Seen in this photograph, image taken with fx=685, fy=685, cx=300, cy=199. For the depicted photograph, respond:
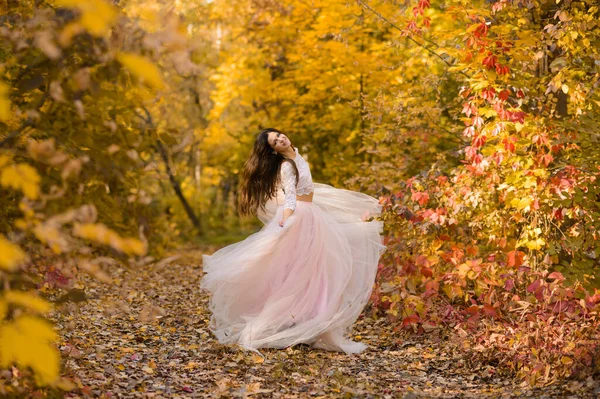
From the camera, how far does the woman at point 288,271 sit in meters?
5.86

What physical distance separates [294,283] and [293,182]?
892 millimetres

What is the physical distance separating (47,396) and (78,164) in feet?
4.23

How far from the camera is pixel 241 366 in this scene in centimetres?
523

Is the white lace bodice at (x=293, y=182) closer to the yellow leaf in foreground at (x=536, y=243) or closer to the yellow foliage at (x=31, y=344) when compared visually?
the yellow leaf in foreground at (x=536, y=243)

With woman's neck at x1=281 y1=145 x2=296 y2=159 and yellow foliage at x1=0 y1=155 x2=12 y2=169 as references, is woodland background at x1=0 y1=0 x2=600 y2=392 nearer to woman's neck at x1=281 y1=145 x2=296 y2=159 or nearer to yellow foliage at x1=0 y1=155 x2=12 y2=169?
yellow foliage at x1=0 y1=155 x2=12 y2=169

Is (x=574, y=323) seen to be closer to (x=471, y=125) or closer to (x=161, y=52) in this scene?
(x=471, y=125)

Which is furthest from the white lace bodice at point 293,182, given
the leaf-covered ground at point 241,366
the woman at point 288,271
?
the leaf-covered ground at point 241,366

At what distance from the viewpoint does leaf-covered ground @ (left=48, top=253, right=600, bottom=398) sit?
4461 mm

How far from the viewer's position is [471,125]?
6234 millimetres

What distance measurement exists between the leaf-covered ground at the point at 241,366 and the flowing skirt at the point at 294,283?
195mm

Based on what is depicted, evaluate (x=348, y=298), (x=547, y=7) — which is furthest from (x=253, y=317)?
(x=547, y=7)

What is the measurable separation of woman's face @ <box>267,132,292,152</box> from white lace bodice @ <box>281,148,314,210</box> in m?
0.16

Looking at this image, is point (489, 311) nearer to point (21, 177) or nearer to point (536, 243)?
point (536, 243)

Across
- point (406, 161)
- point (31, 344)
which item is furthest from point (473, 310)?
point (31, 344)
